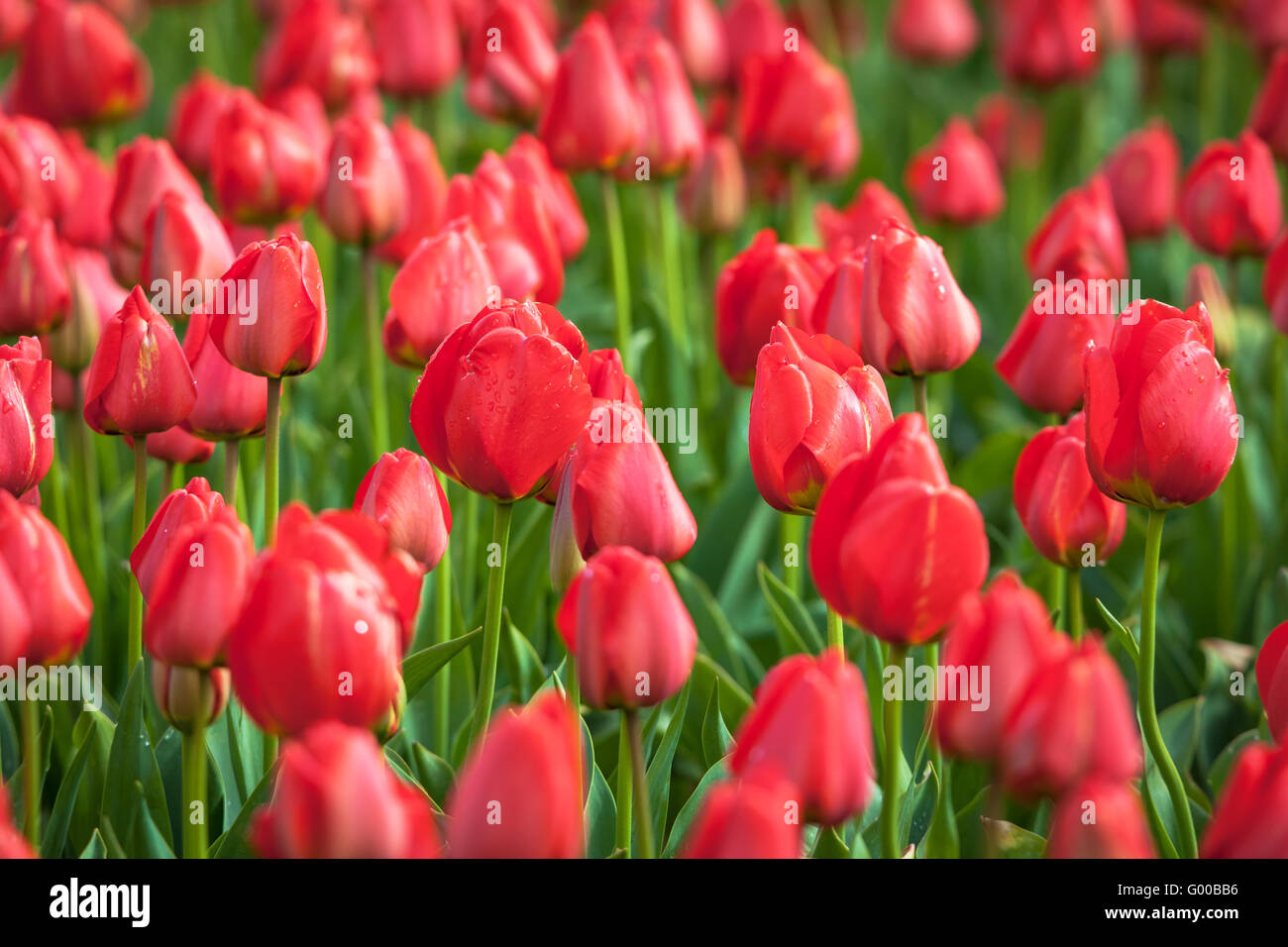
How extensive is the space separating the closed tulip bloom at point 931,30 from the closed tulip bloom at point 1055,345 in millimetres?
2147

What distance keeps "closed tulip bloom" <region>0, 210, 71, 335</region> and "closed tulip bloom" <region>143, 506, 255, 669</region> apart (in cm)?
74

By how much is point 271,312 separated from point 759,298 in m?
0.56

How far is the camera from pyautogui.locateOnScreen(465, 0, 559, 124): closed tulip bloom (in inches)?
97.4

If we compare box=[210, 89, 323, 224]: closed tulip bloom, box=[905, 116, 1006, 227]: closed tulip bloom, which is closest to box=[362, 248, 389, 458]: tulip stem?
box=[210, 89, 323, 224]: closed tulip bloom

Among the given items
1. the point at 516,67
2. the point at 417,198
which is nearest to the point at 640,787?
the point at 417,198

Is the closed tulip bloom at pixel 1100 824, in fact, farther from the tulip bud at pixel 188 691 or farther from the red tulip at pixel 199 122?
the red tulip at pixel 199 122

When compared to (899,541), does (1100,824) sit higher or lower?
lower

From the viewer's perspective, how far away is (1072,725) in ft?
2.68

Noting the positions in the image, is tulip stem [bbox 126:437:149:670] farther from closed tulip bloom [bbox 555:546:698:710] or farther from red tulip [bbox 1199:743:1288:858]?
red tulip [bbox 1199:743:1288:858]

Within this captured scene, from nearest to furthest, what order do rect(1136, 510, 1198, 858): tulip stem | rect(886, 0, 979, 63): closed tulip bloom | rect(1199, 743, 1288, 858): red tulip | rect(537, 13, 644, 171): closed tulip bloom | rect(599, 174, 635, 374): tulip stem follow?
rect(1199, 743, 1288, 858): red tulip → rect(1136, 510, 1198, 858): tulip stem → rect(537, 13, 644, 171): closed tulip bloom → rect(599, 174, 635, 374): tulip stem → rect(886, 0, 979, 63): closed tulip bloom

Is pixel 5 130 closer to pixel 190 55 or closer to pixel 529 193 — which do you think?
pixel 529 193

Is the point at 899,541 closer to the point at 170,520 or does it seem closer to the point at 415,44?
the point at 170,520

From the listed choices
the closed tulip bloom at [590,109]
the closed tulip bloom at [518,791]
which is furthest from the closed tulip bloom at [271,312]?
the closed tulip bloom at [590,109]

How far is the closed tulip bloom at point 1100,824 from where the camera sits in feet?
2.43
